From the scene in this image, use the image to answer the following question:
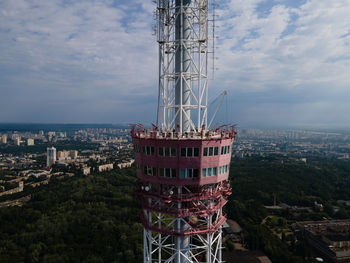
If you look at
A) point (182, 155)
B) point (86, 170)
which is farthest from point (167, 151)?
point (86, 170)

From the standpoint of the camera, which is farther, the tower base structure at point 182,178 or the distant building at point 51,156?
the distant building at point 51,156

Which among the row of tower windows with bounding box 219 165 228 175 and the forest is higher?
the row of tower windows with bounding box 219 165 228 175

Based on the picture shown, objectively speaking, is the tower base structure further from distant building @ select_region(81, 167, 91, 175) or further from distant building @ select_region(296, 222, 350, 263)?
distant building @ select_region(81, 167, 91, 175)

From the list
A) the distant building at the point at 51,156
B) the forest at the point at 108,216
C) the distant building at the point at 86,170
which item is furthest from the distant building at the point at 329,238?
the distant building at the point at 51,156

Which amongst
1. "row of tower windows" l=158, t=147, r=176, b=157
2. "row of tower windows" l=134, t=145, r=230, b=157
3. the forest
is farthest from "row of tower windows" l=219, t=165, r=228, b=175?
the forest

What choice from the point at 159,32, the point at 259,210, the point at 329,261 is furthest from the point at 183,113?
the point at 259,210

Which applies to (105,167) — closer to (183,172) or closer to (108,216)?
(108,216)

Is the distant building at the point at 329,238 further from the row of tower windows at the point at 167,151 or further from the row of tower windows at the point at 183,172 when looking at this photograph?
the row of tower windows at the point at 167,151
